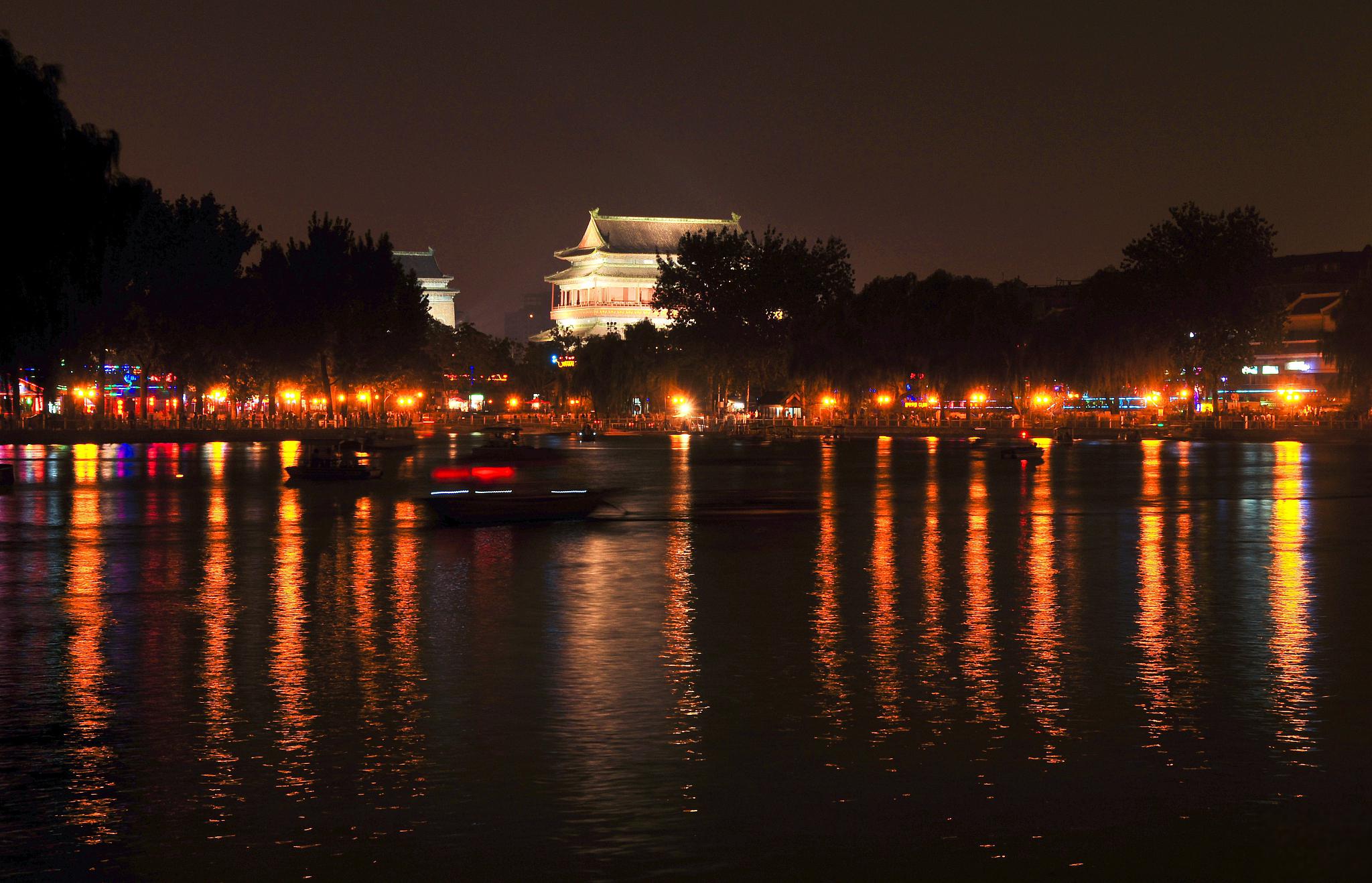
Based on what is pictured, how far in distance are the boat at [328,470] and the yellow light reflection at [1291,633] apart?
77.9 ft

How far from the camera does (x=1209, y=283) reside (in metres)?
81.4

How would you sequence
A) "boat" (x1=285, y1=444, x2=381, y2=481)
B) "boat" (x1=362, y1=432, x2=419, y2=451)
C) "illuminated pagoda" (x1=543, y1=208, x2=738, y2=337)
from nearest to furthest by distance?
"boat" (x1=285, y1=444, x2=381, y2=481)
"boat" (x1=362, y1=432, x2=419, y2=451)
"illuminated pagoda" (x1=543, y1=208, x2=738, y2=337)

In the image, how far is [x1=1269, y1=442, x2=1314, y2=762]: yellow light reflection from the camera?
A: 9805mm

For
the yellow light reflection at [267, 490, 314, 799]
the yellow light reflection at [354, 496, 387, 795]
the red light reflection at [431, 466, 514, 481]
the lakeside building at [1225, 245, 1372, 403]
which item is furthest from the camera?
the lakeside building at [1225, 245, 1372, 403]

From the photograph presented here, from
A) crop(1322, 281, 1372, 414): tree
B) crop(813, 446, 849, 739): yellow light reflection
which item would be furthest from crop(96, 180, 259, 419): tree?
crop(1322, 281, 1372, 414): tree

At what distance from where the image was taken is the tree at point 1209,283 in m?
81.5

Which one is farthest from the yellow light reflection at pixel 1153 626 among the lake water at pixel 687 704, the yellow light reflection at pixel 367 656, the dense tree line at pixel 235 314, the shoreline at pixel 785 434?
the shoreline at pixel 785 434

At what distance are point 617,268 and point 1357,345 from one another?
9224cm

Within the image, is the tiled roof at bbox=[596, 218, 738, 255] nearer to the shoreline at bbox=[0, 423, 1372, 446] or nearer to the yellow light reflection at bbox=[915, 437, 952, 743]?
the shoreline at bbox=[0, 423, 1372, 446]

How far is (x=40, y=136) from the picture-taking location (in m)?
26.5

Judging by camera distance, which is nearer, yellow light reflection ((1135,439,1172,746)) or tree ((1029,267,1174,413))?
yellow light reflection ((1135,439,1172,746))

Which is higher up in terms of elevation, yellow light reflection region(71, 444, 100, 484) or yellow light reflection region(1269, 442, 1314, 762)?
yellow light reflection region(71, 444, 100, 484)

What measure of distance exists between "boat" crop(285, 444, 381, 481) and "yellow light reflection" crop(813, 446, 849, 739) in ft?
61.4

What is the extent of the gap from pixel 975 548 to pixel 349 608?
9.98 m
